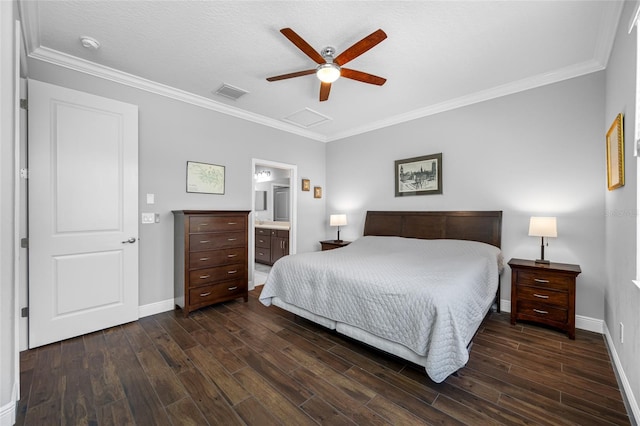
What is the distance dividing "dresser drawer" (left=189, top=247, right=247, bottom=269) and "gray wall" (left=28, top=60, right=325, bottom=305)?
0.40m

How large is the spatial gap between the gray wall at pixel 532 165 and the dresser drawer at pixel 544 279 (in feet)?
1.39

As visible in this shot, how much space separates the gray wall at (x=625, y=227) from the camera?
1.67 m

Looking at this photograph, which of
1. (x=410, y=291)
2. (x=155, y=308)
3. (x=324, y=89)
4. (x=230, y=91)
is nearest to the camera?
(x=410, y=291)

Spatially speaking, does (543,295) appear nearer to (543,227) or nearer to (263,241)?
(543,227)

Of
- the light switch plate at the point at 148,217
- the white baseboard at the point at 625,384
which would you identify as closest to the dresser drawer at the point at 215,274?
the light switch plate at the point at 148,217

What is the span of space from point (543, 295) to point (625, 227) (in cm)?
113

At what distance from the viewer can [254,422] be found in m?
1.64

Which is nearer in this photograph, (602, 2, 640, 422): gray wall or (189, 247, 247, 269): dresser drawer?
(602, 2, 640, 422): gray wall

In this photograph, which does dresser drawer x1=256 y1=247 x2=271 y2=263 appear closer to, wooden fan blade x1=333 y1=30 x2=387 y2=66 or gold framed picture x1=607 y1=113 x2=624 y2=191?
wooden fan blade x1=333 y1=30 x2=387 y2=66

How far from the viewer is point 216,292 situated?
3.45 metres

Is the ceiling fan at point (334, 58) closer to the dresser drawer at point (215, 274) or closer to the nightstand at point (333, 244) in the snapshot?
the dresser drawer at point (215, 274)

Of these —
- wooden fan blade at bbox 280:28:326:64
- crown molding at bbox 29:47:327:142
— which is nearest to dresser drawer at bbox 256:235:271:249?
crown molding at bbox 29:47:327:142

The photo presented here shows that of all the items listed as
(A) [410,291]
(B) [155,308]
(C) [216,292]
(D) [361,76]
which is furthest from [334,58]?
(B) [155,308]

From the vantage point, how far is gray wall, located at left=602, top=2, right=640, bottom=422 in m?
1.67
